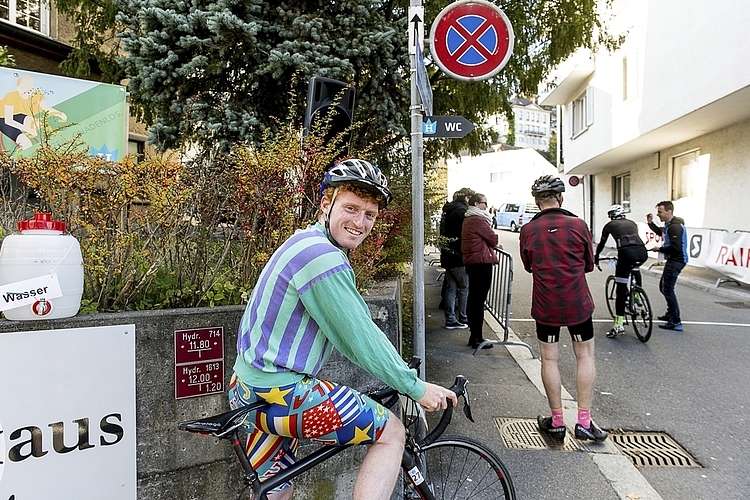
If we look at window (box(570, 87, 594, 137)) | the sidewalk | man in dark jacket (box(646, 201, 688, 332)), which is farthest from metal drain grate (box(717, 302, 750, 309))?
window (box(570, 87, 594, 137))

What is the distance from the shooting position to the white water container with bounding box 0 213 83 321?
2.20m

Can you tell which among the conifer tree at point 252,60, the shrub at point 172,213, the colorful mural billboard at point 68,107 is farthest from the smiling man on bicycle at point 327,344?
the colorful mural billboard at point 68,107

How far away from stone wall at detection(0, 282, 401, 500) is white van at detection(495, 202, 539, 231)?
29.4m

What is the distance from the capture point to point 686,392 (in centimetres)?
484

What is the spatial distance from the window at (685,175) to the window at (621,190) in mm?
3902

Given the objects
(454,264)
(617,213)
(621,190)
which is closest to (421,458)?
(454,264)

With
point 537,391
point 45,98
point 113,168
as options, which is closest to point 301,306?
point 113,168

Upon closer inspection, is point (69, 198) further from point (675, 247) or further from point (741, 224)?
point (741, 224)

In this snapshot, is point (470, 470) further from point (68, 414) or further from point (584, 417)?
point (68, 414)

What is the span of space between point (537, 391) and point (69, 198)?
4.12 meters

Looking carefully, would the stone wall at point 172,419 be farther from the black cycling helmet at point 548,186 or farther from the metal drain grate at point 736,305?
the metal drain grate at point 736,305

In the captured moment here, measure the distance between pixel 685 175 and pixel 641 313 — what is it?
1099cm

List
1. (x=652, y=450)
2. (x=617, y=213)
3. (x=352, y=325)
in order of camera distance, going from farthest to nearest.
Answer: (x=617, y=213)
(x=652, y=450)
(x=352, y=325)

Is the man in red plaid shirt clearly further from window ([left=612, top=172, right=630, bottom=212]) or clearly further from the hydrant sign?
window ([left=612, top=172, right=630, bottom=212])
